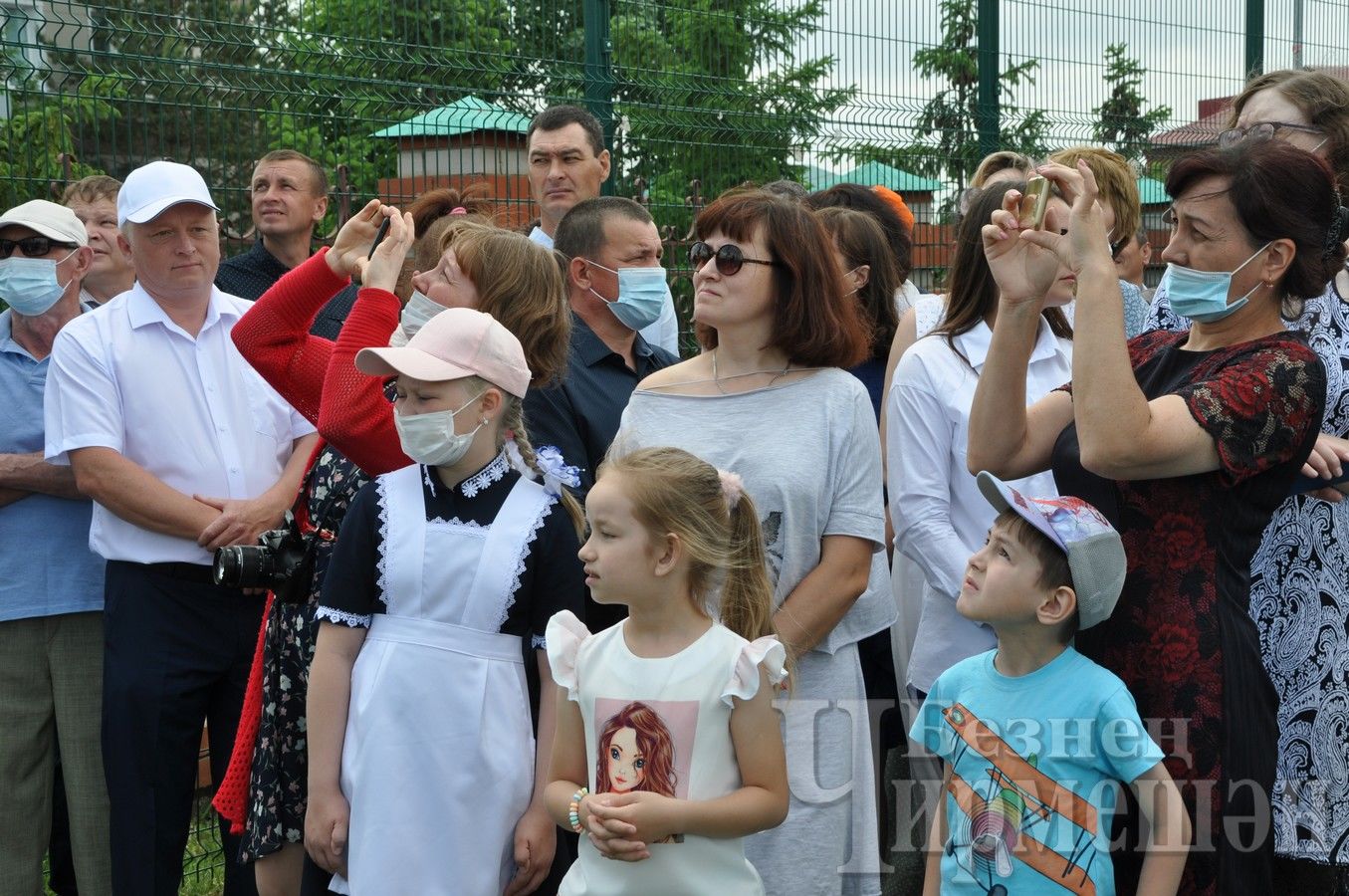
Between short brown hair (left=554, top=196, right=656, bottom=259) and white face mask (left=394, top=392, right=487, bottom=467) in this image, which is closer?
white face mask (left=394, top=392, right=487, bottom=467)

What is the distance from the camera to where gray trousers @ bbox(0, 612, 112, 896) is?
4375mm

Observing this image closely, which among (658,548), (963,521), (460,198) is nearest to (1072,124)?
(460,198)

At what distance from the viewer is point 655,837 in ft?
8.92

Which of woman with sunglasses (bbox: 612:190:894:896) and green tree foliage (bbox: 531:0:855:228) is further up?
green tree foliage (bbox: 531:0:855:228)

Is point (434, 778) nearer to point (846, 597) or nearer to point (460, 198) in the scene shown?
point (846, 597)

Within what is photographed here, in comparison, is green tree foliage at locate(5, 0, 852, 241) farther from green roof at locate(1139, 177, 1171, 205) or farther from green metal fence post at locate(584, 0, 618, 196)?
green roof at locate(1139, 177, 1171, 205)

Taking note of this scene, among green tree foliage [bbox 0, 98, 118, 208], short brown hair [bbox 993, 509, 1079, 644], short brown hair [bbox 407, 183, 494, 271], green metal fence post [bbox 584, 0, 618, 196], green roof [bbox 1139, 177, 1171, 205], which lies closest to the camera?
short brown hair [bbox 993, 509, 1079, 644]

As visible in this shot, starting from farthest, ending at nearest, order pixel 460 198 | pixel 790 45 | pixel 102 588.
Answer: pixel 790 45
pixel 460 198
pixel 102 588

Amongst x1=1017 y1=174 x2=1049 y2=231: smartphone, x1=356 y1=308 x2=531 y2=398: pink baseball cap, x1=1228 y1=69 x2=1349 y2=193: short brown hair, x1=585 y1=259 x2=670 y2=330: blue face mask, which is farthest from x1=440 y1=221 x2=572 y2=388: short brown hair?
x1=1228 y1=69 x2=1349 y2=193: short brown hair

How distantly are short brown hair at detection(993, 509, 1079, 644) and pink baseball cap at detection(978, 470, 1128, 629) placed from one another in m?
0.02

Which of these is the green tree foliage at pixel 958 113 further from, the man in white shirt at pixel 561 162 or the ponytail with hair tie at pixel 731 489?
the ponytail with hair tie at pixel 731 489

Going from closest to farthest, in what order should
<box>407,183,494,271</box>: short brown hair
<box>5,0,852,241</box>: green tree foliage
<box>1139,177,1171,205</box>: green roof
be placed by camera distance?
<box>407,183,494,271</box>: short brown hair, <box>5,0,852,241</box>: green tree foliage, <box>1139,177,1171,205</box>: green roof

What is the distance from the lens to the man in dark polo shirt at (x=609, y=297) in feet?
13.6

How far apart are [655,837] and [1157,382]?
1396mm
